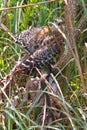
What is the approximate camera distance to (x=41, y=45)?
6.51ft

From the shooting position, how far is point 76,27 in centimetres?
209

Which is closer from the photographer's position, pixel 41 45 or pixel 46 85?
pixel 46 85

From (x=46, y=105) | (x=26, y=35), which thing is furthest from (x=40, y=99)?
(x=26, y=35)

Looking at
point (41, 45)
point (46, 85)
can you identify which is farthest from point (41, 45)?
point (46, 85)

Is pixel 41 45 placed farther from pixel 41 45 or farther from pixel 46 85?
pixel 46 85

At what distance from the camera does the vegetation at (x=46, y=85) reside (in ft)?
5.57

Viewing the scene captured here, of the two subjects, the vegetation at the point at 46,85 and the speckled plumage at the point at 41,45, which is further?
the speckled plumage at the point at 41,45

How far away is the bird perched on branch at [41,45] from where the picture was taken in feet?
6.42

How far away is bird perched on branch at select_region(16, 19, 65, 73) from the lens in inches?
77.1

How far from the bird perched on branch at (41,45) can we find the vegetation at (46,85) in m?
0.05

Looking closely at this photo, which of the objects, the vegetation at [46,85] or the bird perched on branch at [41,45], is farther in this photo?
the bird perched on branch at [41,45]

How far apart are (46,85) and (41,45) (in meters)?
0.20

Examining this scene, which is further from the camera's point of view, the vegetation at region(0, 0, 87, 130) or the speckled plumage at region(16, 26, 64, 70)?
the speckled plumage at region(16, 26, 64, 70)

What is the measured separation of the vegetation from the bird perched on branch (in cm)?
5
